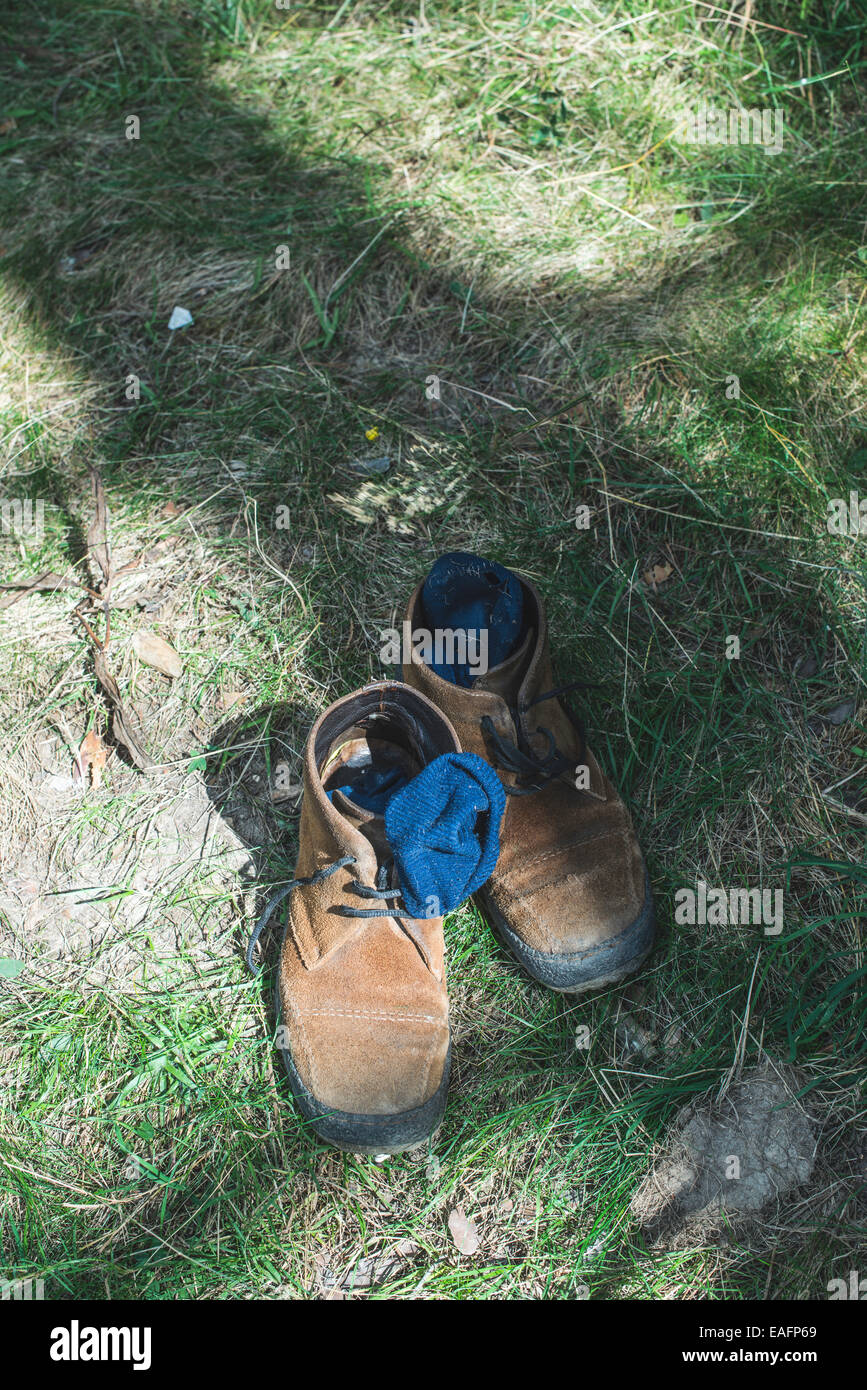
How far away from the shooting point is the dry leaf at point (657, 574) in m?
2.63

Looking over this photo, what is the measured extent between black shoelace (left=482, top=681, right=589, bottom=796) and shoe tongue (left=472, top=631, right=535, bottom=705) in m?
0.04

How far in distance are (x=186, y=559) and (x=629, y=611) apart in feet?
3.98

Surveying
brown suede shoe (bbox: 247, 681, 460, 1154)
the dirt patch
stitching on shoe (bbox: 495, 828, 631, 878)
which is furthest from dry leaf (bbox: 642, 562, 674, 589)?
the dirt patch

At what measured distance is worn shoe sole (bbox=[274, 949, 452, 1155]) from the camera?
6.56 ft

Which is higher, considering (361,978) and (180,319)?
(180,319)

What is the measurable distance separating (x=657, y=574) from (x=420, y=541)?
645 mm

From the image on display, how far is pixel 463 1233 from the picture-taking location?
6.63 feet

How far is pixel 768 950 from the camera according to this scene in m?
2.18

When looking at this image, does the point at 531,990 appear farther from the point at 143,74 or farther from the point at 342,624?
the point at 143,74

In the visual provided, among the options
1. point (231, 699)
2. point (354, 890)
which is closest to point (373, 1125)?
point (354, 890)

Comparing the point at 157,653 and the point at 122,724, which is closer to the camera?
the point at 122,724

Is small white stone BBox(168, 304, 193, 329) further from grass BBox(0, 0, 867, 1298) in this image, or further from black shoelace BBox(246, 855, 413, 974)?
black shoelace BBox(246, 855, 413, 974)

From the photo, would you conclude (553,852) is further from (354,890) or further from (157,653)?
(157,653)

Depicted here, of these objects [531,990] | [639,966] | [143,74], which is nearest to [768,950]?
[639,966]
